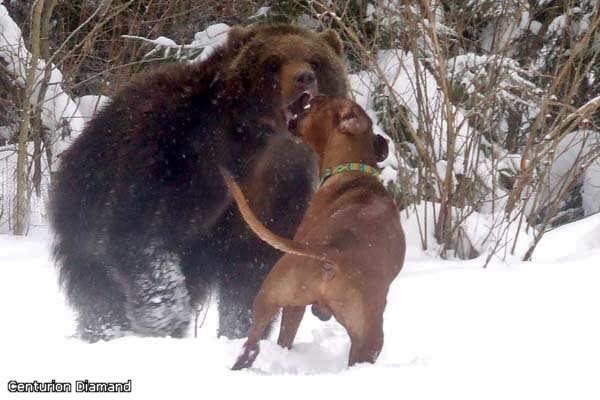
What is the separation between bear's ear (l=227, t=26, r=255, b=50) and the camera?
4758 millimetres

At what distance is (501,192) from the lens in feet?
24.8

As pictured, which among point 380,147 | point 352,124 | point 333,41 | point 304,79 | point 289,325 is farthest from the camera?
point 333,41

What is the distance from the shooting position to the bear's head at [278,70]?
14.4ft

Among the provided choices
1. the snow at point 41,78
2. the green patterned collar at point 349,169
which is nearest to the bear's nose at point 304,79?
the green patterned collar at point 349,169

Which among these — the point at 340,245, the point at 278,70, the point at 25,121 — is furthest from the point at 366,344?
the point at 25,121

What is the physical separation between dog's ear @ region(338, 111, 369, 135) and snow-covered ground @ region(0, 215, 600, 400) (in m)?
0.93

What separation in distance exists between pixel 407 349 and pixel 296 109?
1.36 meters

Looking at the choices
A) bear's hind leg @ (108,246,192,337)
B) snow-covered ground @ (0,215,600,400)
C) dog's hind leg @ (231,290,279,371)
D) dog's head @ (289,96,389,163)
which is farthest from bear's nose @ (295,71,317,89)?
dog's hind leg @ (231,290,279,371)

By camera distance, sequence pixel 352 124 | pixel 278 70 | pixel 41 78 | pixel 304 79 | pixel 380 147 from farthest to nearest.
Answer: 1. pixel 41 78
2. pixel 278 70
3. pixel 304 79
4. pixel 380 147
5. pixel 352 124

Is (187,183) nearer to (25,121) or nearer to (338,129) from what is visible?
(338,129)

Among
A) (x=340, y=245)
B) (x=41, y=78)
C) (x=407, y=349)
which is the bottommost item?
(x=41, y=78)

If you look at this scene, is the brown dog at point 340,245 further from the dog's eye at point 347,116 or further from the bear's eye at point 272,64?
the bear's eye at point 272,64

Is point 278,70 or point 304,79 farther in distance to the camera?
point 278,70

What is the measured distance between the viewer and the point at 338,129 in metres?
3.89
